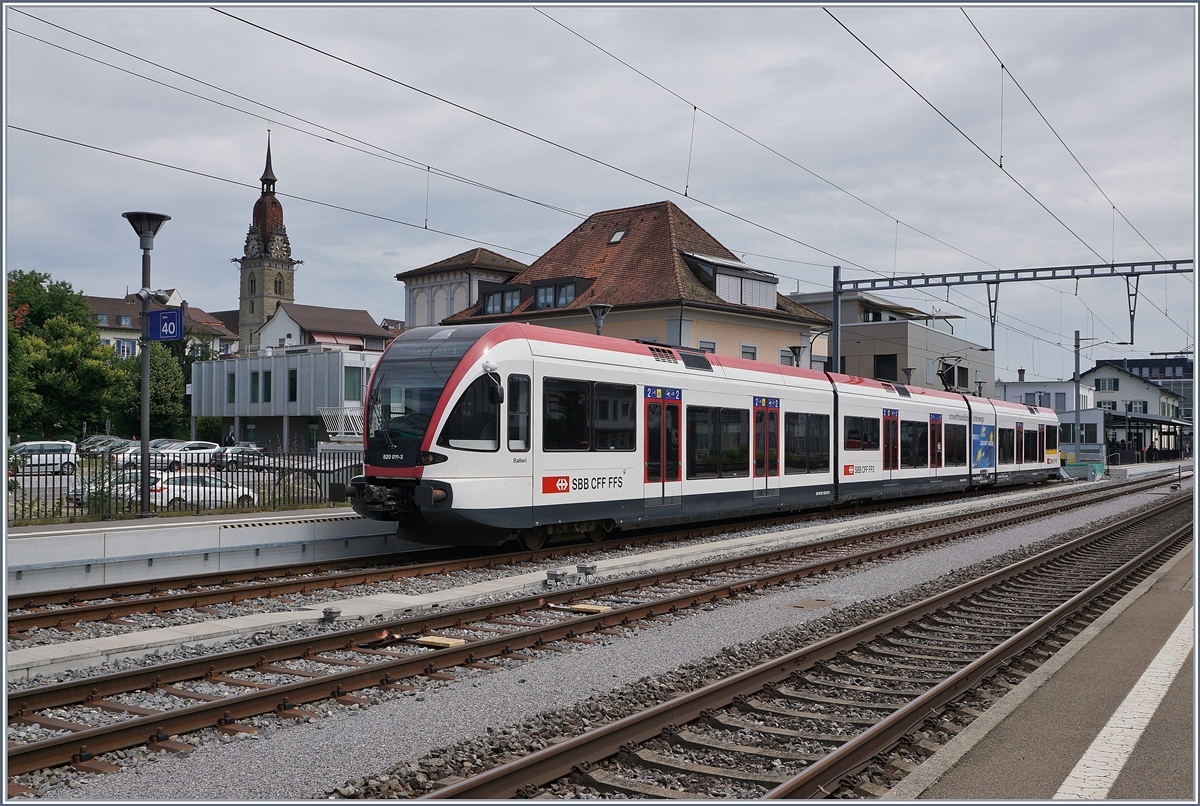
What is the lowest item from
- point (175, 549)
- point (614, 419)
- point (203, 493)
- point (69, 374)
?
point (175, 549)

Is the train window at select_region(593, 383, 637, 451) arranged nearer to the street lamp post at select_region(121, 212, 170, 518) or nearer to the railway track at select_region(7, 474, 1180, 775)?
the railway track at select_region(7, 474, 1180, 775)

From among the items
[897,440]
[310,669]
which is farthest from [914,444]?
[310,669]

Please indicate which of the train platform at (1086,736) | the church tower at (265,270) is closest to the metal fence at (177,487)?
the train platform at (1086,736)

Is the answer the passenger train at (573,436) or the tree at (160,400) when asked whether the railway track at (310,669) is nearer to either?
the passenger train at (573,436)

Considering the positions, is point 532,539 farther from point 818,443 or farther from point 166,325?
point 818,443

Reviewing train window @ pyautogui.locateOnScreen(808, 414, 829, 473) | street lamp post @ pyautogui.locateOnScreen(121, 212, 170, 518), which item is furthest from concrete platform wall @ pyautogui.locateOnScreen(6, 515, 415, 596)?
train window @ pyautogui.locateOnScreen(808, 414, 829, 473)

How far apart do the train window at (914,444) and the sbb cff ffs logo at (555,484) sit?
14.6 meters

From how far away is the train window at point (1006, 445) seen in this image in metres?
35.1

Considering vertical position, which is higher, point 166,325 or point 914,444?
point 166,325

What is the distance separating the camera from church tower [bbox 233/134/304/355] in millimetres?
125750

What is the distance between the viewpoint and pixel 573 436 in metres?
15.0

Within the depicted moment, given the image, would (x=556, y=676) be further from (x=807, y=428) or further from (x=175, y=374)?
(x=175, y=374)

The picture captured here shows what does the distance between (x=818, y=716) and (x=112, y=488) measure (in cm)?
1507

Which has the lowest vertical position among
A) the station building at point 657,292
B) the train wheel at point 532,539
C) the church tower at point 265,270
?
the train wheel at point 532,539
